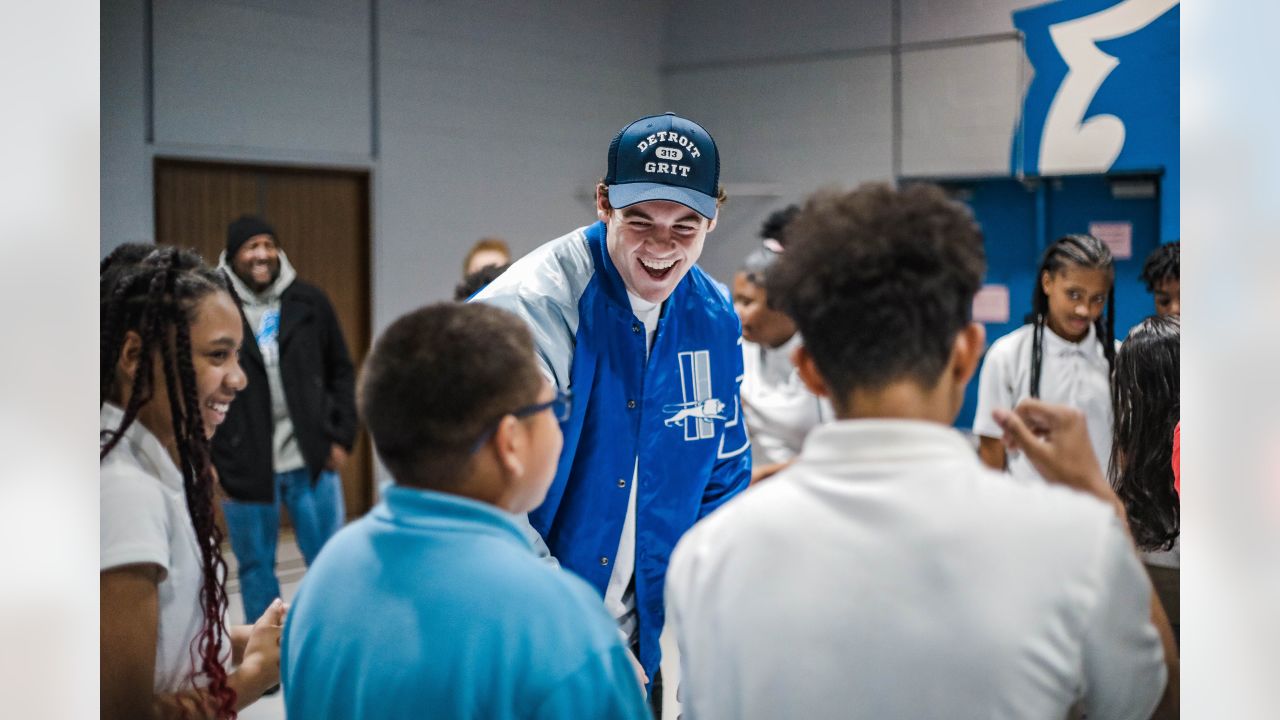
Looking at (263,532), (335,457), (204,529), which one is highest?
(204,529)

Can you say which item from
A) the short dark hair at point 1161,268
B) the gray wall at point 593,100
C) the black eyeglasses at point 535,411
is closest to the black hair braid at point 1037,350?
the short dark hair at point 1161,268

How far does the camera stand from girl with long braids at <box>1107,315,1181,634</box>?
231cm

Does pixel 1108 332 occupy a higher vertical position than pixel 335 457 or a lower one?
higher

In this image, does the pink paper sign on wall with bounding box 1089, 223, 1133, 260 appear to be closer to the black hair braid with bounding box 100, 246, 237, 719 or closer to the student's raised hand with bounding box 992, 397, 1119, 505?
the black hair braid with bounding box 100, 246, 237, 719

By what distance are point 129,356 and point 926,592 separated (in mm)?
1346

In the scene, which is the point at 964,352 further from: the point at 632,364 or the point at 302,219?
the point at 302,219

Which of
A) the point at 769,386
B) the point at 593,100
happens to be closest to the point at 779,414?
the point at 769,386

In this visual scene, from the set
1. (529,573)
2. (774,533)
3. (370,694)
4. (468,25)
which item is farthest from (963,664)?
(468,25)

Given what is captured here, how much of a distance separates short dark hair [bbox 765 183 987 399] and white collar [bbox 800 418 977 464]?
5 cm

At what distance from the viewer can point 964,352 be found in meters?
1.08

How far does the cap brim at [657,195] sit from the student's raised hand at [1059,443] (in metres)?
0.85

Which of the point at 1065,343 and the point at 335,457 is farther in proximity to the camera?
the point at 335,457

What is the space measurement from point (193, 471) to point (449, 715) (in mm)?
902
